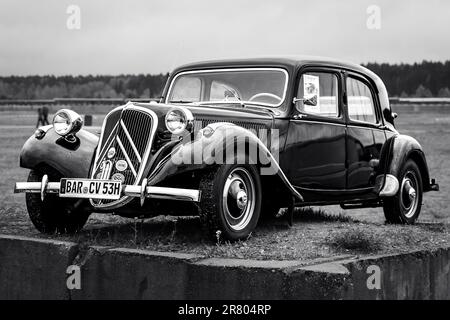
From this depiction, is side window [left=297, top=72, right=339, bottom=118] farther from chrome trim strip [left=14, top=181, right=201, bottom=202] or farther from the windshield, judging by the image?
chrome trim strip [left=14, top=181, right=201, bottom=202]

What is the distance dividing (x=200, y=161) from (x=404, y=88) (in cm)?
12208

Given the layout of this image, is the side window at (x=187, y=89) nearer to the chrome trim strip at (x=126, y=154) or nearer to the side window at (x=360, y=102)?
the side window at (x=360, y=102)

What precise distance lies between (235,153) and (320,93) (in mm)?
2069

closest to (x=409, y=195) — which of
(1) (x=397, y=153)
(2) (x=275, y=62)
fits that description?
(1) (x=397, y=153)

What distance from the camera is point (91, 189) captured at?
6234 mm

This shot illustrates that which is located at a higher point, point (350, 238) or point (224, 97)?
point (224, 97)

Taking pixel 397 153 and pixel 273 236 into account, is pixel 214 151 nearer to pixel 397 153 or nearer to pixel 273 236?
pixel 273 236

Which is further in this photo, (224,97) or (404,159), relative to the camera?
(404,159)

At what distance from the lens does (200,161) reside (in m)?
6.02

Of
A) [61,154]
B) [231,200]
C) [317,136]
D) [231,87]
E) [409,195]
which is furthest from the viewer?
[409,195]

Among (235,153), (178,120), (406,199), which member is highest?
(178,120)

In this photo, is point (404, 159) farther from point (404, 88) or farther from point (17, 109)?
point (404, 88)

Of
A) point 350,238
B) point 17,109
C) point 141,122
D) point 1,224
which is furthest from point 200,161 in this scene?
point 17,109
